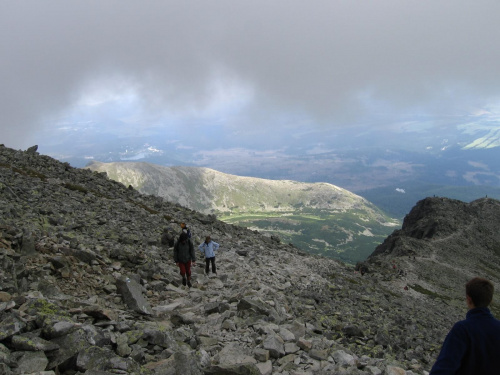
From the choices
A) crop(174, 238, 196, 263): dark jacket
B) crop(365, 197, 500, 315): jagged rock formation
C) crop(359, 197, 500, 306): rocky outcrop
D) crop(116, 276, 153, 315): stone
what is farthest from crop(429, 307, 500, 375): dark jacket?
crop(365, 197, 500, 315): jagged rock formation

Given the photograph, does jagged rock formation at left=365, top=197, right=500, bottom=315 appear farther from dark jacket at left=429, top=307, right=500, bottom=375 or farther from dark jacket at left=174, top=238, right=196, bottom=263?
dark jacket at left=429, top=307, right=500, bottom=375

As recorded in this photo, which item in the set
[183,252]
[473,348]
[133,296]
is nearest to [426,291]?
[183,252]

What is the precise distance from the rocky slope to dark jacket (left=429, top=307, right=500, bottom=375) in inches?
235

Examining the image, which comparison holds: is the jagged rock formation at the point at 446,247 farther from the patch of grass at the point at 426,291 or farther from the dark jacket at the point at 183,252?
the dark jacket at the point at 183,252

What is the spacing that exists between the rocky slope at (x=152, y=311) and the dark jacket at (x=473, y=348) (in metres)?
5.98

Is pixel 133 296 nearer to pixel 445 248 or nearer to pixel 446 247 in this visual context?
pixel 445 248

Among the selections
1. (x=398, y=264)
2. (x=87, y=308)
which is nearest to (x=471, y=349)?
(x=87, y=308)

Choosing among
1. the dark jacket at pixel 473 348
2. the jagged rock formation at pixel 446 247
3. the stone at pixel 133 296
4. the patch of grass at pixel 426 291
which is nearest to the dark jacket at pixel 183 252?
the stone at pixel 133 296

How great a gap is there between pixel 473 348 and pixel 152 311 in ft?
43.4

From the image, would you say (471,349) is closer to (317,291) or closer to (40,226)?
(317,291)

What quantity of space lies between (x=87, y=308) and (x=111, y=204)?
1103 inches

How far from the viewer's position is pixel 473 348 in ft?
21.0

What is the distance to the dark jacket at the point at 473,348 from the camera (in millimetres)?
6328

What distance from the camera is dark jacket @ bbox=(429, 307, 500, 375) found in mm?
6328
